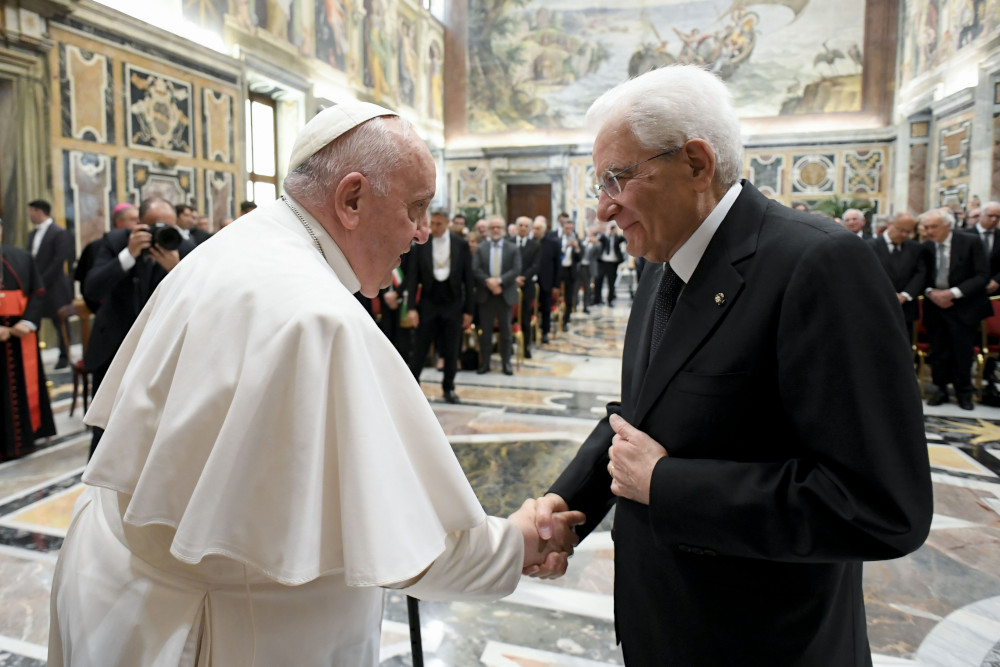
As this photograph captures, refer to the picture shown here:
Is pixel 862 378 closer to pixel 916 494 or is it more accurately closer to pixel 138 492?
pixel 916 494

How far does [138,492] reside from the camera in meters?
1.18

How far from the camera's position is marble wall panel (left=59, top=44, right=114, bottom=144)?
29.8 ft

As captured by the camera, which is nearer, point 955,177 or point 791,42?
point 955,177

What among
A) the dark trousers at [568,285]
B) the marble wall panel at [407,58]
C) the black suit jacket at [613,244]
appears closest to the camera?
the dark trousers at [568,285]

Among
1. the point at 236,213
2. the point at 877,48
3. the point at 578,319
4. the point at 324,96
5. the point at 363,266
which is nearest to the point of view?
the point at 363,266

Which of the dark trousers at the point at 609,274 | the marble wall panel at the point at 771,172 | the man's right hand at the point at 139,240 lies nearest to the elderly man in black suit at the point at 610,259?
the dark trousers at the point at 609,274

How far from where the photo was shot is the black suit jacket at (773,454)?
111 cm

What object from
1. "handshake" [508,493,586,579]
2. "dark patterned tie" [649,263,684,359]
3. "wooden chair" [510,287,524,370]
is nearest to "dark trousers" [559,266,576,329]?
"wooden chair" [510,287,524,370]

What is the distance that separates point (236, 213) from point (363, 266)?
38.8 ft

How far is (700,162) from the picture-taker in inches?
53.1

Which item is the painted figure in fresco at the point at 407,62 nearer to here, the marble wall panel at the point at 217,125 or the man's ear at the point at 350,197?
the marble wall panel at the point at 217,125

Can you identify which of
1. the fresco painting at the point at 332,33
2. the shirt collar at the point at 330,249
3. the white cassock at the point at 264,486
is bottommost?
the white cassock at the point at 264,486

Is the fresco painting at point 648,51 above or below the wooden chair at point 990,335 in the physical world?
above

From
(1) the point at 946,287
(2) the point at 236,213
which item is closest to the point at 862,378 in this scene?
(1) the point at 946,287
